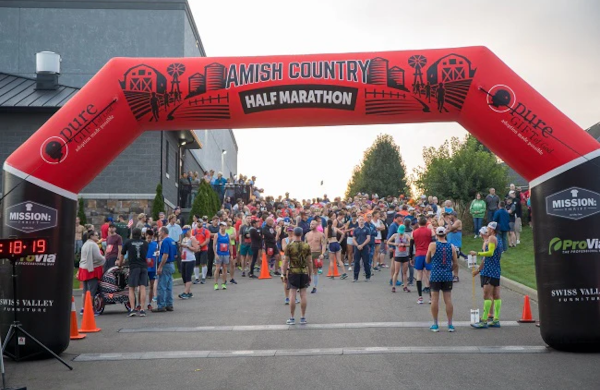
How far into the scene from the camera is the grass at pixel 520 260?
21.4m

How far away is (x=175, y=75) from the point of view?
12.6m

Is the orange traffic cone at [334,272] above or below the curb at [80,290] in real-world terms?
above

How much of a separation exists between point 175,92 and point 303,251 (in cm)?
438

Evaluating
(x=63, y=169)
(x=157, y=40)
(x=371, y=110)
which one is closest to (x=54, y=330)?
(x=63, y=169)

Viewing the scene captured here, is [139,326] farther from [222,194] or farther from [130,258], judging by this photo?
[222,194]

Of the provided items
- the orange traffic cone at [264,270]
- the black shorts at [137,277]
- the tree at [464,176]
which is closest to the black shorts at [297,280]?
the black shorts at [137,277]

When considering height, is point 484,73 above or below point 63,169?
above

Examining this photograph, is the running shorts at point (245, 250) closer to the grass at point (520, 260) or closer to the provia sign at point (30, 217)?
the grass at point (520, 260)

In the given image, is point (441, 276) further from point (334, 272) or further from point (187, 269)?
point (334, 272)

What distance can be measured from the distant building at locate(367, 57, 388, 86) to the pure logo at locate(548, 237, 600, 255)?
3.63m

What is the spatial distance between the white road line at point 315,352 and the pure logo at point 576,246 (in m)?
1.57

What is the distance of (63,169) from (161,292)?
610cm

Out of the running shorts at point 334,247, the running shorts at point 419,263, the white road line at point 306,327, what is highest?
the running shorts at point 334,247

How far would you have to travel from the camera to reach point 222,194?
37.0 meters
